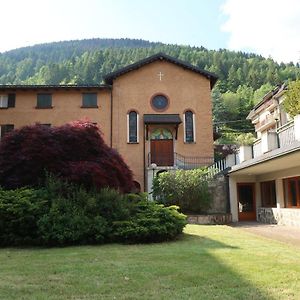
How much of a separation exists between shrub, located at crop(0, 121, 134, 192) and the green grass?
286 cm

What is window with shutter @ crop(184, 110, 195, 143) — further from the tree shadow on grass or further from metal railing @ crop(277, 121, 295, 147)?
the tree shadow on grass

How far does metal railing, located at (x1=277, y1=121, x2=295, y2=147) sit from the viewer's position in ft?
46.0

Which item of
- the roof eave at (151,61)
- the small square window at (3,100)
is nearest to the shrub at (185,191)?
the roof eave at (151,61)

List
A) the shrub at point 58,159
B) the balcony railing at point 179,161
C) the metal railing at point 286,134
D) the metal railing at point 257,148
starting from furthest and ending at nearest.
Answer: the balcony railing at point 179,161
the metal railing at point 257,148
the metal railing at point 286,134
the shrub at point 58,159

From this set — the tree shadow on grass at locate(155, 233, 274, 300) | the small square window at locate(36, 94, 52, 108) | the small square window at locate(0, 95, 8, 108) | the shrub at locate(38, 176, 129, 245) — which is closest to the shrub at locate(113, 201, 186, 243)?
the shrub at locate(38, 176, 129, 245)

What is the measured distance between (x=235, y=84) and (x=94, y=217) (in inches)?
3704

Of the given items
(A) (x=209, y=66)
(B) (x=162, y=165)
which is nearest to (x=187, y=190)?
(B) (x=162, y=165)

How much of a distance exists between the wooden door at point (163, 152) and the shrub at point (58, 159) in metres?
15.4

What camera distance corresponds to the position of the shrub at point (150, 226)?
35.3 ft

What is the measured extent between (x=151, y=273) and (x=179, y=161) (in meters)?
21.7

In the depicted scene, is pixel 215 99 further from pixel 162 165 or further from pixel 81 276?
pixel 81 276

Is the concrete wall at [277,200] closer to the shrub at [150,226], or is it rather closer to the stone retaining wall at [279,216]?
the stone retaining wall at [279,216]

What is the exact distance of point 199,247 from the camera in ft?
32.0

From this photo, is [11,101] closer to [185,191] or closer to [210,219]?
[185,191]
